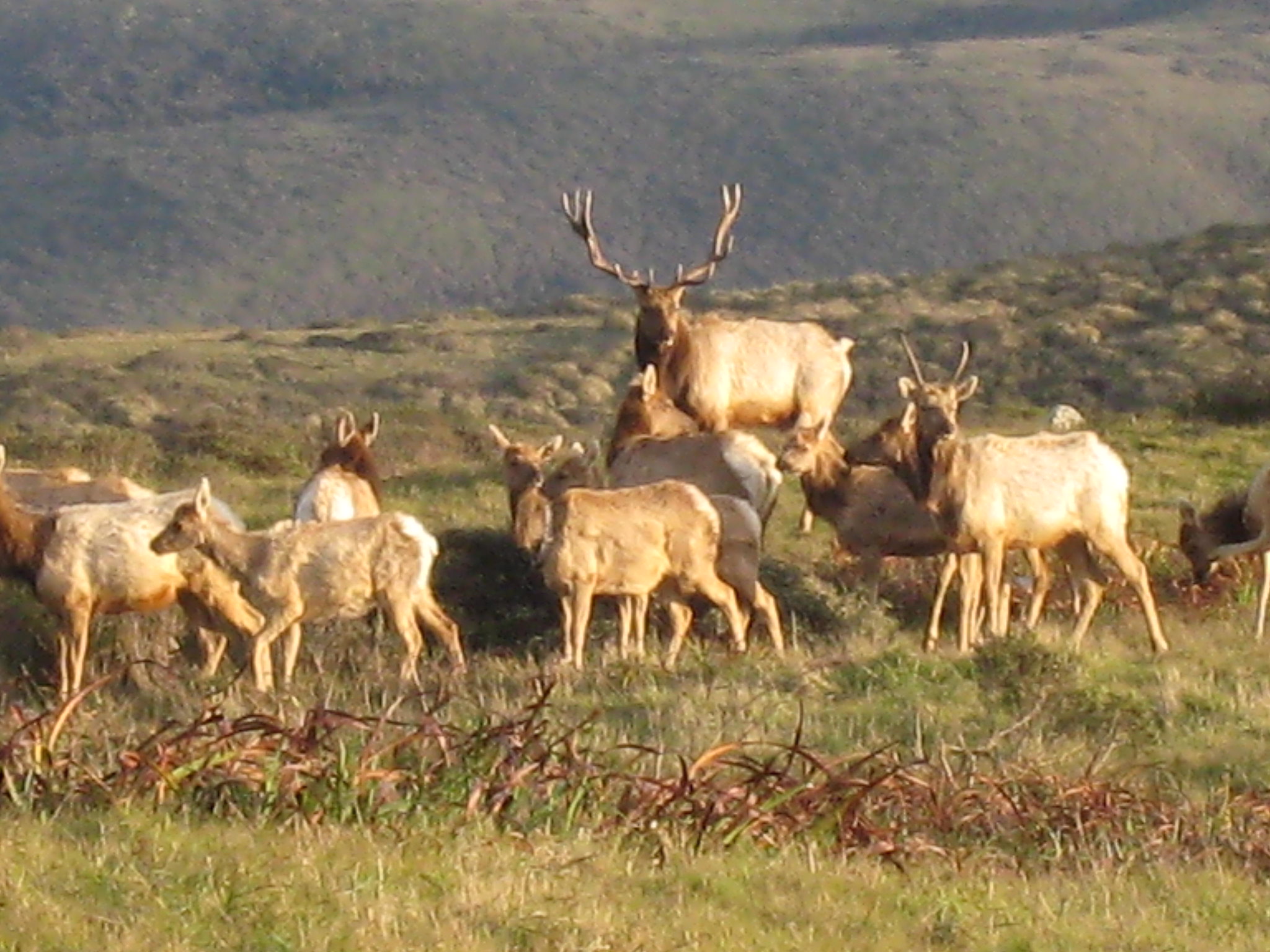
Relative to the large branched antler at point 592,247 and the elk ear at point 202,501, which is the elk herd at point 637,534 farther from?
the large branched antler at point 592,247

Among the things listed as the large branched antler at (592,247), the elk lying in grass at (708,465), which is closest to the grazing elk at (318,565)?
the elk lying in grass at (708,465)

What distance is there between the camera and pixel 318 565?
16.4 m

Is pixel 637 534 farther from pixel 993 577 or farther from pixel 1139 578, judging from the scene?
pixel 1139 578

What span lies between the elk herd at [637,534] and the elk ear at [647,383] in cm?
80

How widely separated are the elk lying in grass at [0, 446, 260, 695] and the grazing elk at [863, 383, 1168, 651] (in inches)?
175

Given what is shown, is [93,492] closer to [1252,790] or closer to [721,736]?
[721,736]

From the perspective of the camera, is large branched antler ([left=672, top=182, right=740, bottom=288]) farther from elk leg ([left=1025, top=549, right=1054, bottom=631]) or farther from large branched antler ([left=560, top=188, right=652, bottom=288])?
elk leg ([left=1025, top=549, right=1054, bottom=631])

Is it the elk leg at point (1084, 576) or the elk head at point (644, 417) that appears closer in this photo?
the elk leg at point (1084, 576)

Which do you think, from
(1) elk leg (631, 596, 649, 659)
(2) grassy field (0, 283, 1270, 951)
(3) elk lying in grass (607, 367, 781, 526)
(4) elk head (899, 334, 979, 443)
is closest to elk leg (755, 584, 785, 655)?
(2) grassy field (0, 283, 1270, 951)

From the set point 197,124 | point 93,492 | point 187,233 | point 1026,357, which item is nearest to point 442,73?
point 197,124

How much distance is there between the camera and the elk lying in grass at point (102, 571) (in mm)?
16422

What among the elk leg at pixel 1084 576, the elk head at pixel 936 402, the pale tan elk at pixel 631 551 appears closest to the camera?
the pale tan elk at pixel 631 551

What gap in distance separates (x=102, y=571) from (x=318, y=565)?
1336 mm

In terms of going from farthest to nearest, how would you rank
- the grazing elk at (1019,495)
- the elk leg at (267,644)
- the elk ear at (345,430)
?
1. the elk ear at (345,430)
2. the grazing elk at (1019,495)
3. the elk leg at (267,644)
